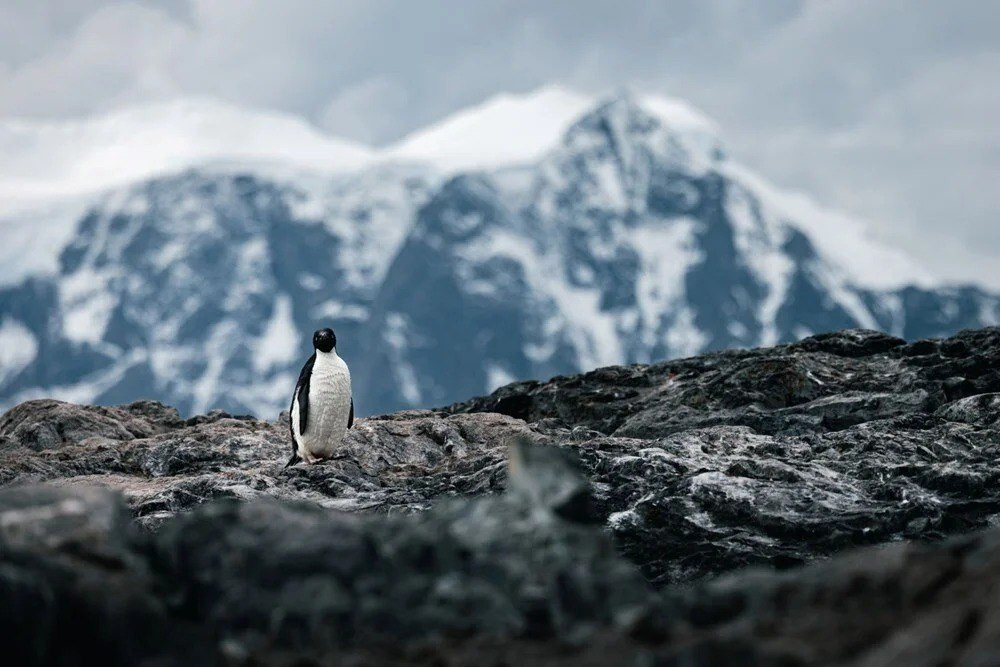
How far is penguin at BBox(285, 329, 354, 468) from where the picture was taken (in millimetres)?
23031

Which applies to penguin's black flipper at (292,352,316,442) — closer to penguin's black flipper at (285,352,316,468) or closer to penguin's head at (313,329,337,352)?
penguin's black flipper at (285,352,316,468)

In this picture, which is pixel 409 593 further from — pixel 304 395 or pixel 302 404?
pixel 304 395

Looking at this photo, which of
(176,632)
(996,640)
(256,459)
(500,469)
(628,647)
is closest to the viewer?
(996,640)

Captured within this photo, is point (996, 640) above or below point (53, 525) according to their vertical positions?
below

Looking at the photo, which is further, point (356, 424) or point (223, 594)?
point (356, 424)

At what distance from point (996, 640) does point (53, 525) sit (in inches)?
211

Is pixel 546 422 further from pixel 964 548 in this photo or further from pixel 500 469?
pixel 964 548

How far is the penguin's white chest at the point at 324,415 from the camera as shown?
23.0m

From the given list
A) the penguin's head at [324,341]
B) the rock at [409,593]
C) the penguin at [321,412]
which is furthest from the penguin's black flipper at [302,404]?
the rock at [409,593]

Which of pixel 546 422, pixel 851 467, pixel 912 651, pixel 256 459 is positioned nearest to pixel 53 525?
pixel 912 651

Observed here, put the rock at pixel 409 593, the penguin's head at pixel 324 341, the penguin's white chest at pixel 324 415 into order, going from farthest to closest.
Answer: the penguin's head at pixel 324 341, the penguin's white chest at pixel 324 415, the rock at pixel 409 593

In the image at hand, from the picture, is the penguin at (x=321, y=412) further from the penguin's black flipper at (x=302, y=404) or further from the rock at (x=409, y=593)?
the rock at (x=409, y=593)

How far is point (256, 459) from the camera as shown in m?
24.1

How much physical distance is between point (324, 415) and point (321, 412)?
8cm
